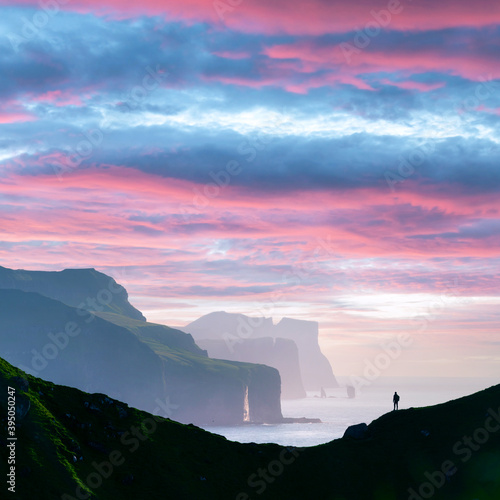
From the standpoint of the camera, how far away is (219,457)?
7981 cm

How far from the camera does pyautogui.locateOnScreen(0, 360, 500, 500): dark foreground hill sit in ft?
220

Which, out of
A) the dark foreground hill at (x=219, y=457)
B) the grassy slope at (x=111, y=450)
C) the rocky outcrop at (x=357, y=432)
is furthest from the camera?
the rocky outcrop at (x=357, y=432)

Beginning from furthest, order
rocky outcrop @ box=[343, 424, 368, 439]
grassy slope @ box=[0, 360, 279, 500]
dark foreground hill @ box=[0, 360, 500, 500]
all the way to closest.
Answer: rocky outcrop @ box=[343, 424, 368, 439] < dark foreground hill @ box=[0, 360, 500, 500] < grassy slope @ box=[0, 360, 279, 500]

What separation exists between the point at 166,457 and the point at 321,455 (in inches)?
893

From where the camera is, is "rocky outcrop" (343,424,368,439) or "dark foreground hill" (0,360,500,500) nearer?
"dark foreground hill" (0,360,500,500)

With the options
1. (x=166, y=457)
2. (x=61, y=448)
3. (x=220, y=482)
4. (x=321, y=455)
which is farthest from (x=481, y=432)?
(x=61, y=448)

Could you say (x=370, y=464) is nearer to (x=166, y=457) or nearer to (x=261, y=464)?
(x=261, y=464)

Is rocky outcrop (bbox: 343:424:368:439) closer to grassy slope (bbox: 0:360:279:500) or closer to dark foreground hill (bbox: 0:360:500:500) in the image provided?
dark foreground hill (bbox: 0:360:500:500)

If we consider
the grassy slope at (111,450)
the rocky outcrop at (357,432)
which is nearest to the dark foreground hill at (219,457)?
the grassy slope at (111,450)

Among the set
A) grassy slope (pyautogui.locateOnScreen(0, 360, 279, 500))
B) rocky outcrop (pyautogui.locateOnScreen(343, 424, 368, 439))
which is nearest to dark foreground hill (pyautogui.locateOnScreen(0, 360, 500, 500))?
grassy slope (pyautogui.locateOnScreen(0, 360, 279, 500))

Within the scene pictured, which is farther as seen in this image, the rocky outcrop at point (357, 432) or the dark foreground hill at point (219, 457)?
the rocky outcrop at point (357, 432)

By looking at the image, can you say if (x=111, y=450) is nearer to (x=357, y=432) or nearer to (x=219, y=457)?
(x=219, y=457)

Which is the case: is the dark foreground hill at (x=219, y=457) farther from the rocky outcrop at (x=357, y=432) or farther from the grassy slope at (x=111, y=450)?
the rocky outcrop at (x=357, y=432)

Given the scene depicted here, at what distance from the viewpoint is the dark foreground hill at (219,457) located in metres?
67.1
